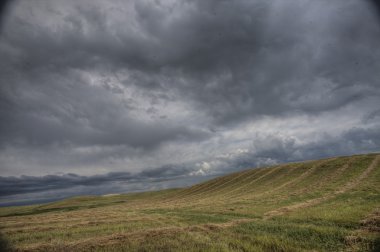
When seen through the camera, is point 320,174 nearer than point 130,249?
No

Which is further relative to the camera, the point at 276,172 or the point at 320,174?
the point at 276,172

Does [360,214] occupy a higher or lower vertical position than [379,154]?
lower

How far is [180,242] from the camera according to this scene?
11.6 metres

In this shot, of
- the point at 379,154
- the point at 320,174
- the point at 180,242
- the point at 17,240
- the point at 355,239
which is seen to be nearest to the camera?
the point at 355,239

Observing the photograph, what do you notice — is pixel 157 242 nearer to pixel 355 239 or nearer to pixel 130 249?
pixel 130 249

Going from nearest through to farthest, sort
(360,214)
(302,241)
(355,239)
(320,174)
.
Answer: (355,239) → (302,241) → (360,214) → (320,174)

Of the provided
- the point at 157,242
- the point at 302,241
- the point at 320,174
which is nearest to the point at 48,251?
the point at 157,242

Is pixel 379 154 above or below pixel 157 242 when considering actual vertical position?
above

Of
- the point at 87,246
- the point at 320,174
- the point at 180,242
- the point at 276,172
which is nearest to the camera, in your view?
the point at 180,242

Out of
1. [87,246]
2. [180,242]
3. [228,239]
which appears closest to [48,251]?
[87,246]

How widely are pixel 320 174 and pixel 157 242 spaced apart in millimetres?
46503

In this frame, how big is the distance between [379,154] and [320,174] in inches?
657

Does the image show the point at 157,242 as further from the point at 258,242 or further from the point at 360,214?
the point at 360,214

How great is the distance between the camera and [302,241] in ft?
34.8
